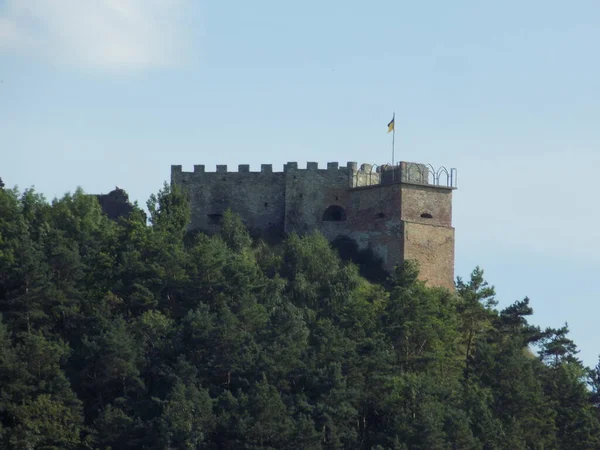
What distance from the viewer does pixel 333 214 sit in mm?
70250

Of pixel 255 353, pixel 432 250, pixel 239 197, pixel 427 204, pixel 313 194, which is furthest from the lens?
pixel 239 197

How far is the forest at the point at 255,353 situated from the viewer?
5625cm

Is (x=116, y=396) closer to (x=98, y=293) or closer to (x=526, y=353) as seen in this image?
(x=98, y=293)

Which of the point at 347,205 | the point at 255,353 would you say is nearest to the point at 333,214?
the point at 347,205

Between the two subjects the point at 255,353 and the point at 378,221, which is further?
the point at 378,221

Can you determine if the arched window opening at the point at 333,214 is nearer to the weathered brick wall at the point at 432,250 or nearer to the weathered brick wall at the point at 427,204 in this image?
the weathered brick wall at the point at 427,204

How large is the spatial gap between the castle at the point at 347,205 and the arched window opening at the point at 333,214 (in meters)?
0.04

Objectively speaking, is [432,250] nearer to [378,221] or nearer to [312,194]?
[378,221]

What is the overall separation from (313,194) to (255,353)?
1312cm

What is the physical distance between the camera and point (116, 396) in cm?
5884

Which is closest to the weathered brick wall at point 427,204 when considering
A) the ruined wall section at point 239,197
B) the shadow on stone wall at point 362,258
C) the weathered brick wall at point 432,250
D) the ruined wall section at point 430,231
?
the ruined wall section at point 430,231

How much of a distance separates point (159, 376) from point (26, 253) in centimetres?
707

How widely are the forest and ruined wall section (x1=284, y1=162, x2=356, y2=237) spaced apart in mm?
2153

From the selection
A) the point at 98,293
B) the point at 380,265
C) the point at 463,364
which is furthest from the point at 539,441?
the point at 98,293
